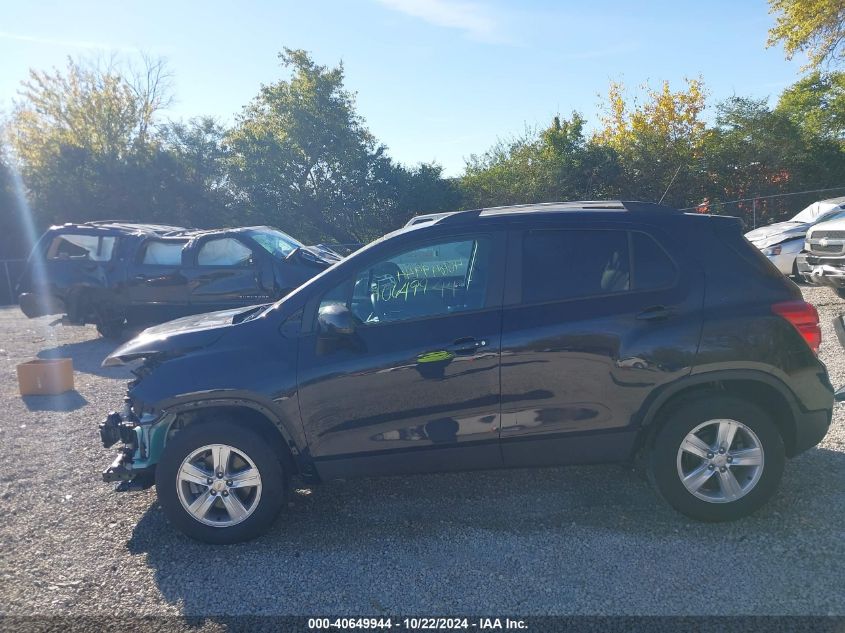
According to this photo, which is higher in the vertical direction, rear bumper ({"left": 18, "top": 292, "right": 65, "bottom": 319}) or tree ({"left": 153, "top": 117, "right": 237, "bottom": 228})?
tree ({"left": 153, "top": 117, "right": 237, "bottom": 228})

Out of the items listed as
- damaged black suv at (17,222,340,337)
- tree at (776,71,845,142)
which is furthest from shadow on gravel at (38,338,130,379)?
tree at (776,71,845,142)

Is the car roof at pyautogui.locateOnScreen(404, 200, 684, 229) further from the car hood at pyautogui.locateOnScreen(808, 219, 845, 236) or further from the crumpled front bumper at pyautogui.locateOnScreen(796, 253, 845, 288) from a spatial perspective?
the car hood at pyautogui.locateOnScreen(808, 219, 845, 236)

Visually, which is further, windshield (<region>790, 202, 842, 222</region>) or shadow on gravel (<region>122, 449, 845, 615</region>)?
windshield (<region>790, 202, 842, 222</region>)

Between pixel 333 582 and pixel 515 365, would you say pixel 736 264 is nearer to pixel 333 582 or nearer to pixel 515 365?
pixel 515 365

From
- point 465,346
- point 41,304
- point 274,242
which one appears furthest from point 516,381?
point 41,304

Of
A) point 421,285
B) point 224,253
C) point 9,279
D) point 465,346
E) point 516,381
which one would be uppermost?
point 224,253

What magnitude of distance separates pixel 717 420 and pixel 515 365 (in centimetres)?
124

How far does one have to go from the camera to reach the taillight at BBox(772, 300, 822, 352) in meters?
4.21

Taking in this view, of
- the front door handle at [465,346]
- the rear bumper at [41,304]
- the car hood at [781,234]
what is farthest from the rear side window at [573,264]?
the rear bumper at [41,304]

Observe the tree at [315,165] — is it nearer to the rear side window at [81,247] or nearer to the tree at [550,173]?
the tree at [550,173]

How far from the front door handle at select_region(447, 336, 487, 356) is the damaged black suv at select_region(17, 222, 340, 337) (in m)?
6.83

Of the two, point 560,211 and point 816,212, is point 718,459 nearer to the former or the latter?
point 560,211

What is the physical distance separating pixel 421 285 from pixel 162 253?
27.7ft

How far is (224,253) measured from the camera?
11086 millimetres
